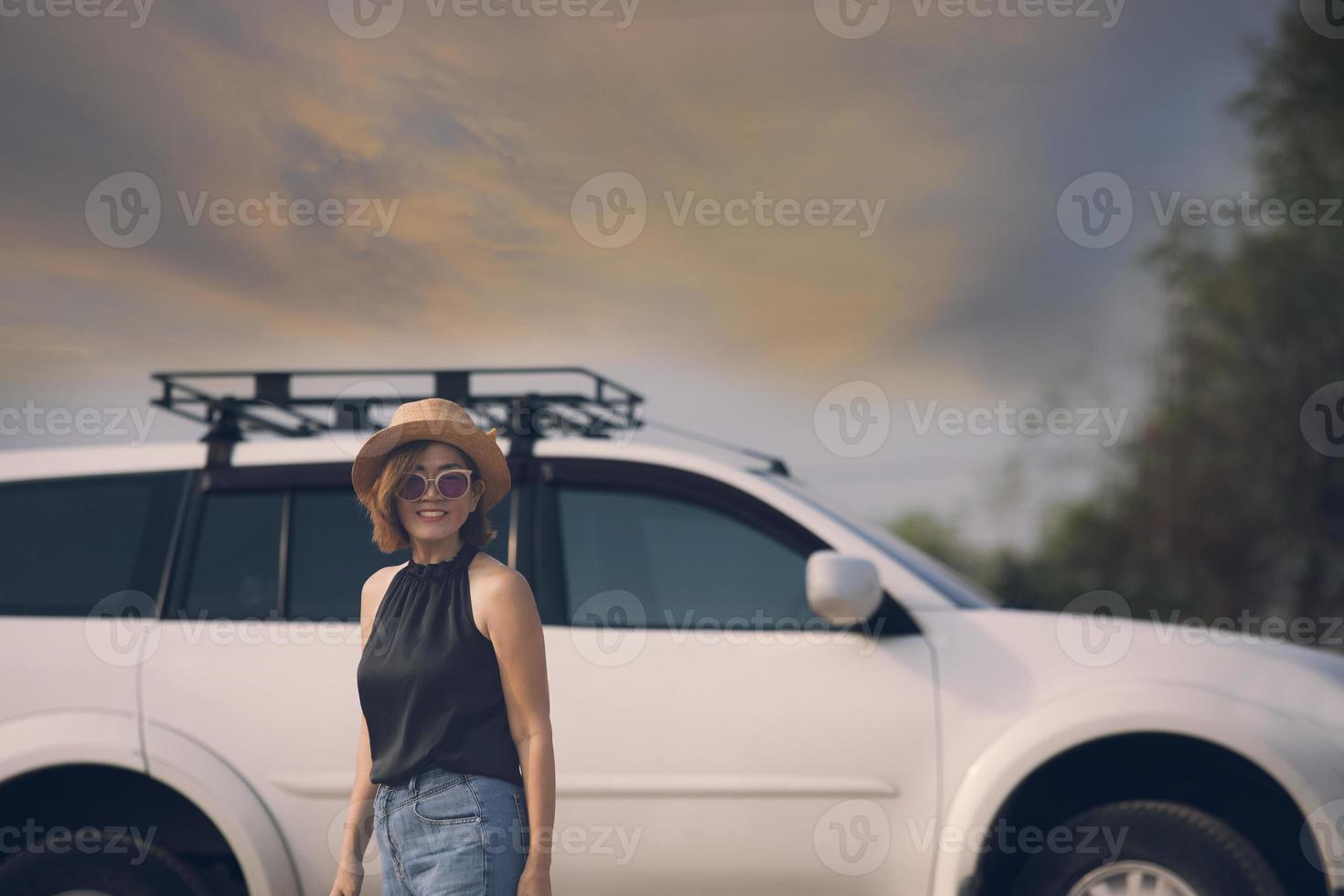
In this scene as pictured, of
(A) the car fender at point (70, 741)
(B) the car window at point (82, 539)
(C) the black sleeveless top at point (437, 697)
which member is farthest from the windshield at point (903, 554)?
(A) the car fender at point (70, 741)

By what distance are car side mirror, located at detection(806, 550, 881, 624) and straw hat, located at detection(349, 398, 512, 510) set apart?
3.83 feet

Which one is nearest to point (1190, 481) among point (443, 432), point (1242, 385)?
point (1242, 385)

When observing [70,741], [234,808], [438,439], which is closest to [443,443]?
[438,439]

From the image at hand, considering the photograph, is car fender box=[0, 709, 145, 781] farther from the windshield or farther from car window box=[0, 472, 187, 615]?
the windshield

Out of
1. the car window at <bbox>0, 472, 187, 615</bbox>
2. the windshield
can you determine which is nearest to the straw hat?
the windshield

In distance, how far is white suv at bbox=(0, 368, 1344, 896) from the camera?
3.89 meters

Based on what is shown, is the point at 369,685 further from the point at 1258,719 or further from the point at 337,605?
the point at 1258,719

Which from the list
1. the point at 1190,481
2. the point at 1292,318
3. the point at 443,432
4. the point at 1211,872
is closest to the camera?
the point at 443,432

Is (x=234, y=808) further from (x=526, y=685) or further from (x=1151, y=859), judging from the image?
(x=1151, y=859)

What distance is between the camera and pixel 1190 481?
2594 cm

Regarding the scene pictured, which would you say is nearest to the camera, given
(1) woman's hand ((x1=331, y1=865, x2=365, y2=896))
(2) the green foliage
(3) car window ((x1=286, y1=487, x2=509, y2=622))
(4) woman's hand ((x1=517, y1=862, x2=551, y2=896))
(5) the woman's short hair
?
(4) woman's hand ((x1=517, y1=862, x2=551, y2=896))

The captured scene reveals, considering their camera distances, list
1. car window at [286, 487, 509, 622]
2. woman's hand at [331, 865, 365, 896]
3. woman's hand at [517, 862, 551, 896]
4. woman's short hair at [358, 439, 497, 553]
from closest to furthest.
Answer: woman's hand at [517, 862, 551, 896] < woman's hand at [331, 865, 365, 896] < woman's short hair at [358, 439, 497, 553] < car window at [286, 487, 509, 622]

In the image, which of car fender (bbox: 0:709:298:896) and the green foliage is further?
the green foliage

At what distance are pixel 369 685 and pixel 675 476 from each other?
1821mm
